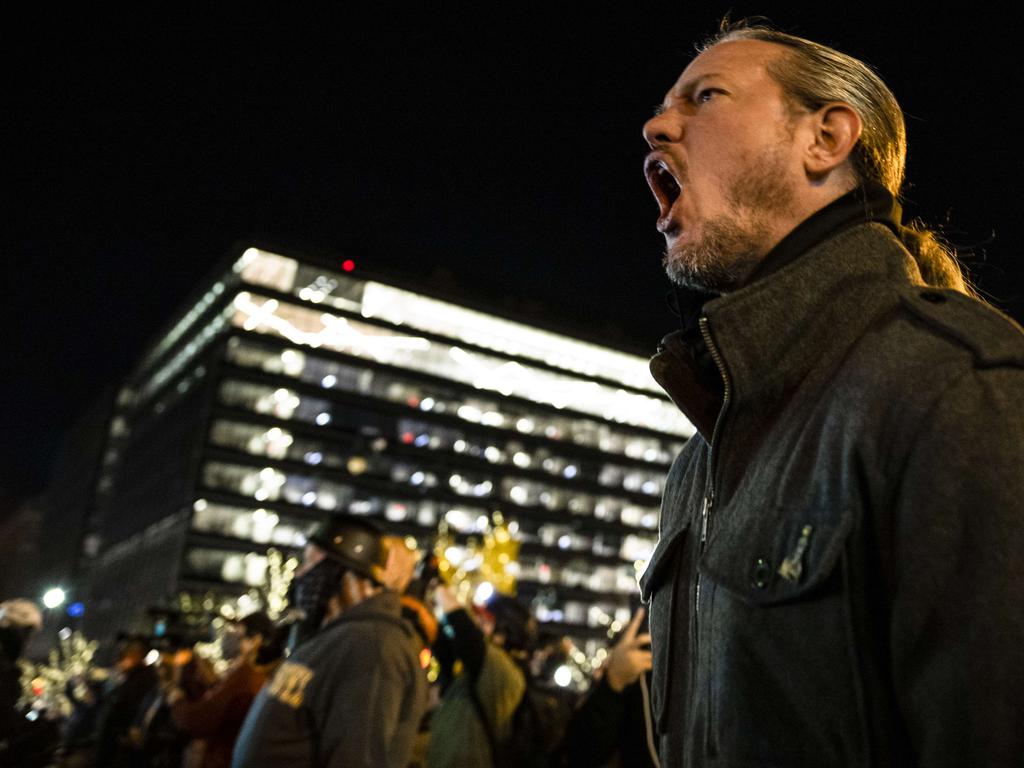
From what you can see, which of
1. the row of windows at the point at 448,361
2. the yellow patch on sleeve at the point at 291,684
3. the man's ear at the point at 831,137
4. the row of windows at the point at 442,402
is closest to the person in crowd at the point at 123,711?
the yellow patch on sleeve at the point at 291,684

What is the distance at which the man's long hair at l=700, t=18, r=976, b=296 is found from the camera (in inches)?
73.9

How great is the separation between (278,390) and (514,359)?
2880cm

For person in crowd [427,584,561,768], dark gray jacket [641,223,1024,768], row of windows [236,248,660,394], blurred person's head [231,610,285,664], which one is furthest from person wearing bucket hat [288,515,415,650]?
row of windows [236,248,660,394]

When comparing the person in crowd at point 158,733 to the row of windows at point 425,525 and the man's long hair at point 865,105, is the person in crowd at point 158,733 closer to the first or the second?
the man's long hair at point 865,105

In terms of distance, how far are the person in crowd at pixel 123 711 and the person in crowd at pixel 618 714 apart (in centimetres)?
755

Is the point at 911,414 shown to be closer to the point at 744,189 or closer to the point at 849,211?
the point at 849,211

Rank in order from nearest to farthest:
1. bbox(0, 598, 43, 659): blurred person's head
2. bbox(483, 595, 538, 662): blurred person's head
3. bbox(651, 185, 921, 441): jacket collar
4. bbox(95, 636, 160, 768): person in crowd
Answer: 1. bbox(651, 185, 921, 441): jacket collar
2. bbox(0, 598, 43, 659): blurred person's head
3. bbox(483, 595, 538, 662): blurred person's head
4. bbox(95, 636, 160, 768): person in crowd

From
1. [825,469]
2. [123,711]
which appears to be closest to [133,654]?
[123,711]

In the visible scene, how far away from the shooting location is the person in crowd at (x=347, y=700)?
167 inches

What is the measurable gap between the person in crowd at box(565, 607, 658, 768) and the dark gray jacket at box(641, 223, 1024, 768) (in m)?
3.61

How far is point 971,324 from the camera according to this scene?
1.26 m

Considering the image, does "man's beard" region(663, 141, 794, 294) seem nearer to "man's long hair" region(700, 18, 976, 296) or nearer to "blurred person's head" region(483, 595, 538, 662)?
"man's long hair" region(700, 18, 976, 296)

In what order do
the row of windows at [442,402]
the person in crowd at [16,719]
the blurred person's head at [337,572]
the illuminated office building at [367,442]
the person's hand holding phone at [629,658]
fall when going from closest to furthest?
the person in crowd at [16,719] → the person's hand holding phone at [629,658] → the blurred person's head at [337,572] → the illuminated office building at [367,442] → the row of windows at [442,402]

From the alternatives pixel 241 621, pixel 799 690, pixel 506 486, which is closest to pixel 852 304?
pixel 799 690
